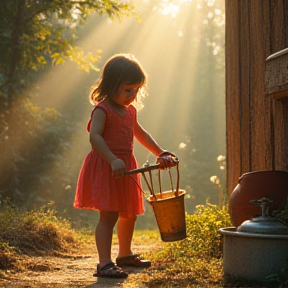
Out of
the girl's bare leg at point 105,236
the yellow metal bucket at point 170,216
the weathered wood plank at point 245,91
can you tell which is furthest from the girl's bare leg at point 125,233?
the weathered wood plank at point 245,91

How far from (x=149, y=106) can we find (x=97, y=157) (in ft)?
74.9

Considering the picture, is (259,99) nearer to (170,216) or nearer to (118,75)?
(118,75)

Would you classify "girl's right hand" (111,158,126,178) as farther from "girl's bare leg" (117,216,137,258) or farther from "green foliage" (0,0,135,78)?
"green foliage" (0,0,135,78)

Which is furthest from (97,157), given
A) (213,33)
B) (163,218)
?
(213,33)

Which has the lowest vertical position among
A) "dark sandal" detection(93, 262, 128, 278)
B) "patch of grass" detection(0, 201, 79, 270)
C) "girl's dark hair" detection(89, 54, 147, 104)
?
"dark sandal" detection(93, 262, 128, 278)

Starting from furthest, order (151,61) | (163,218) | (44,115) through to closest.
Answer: (151,61)
(44,115)
(163,218)

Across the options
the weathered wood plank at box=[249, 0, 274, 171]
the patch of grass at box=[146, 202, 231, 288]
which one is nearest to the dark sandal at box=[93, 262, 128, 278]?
the patch of grass at box=[146, 202, 231, 288]

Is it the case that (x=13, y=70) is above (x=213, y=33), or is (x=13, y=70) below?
below

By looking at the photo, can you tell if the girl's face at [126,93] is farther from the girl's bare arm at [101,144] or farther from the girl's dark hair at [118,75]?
the girl's bare arm at [101,144]

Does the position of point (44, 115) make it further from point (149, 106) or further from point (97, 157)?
point (149, 106)

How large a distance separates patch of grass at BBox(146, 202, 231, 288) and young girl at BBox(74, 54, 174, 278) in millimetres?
312

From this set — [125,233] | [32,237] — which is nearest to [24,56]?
[32,237]

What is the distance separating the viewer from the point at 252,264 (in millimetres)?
3076

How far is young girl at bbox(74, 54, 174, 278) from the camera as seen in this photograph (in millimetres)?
3957
